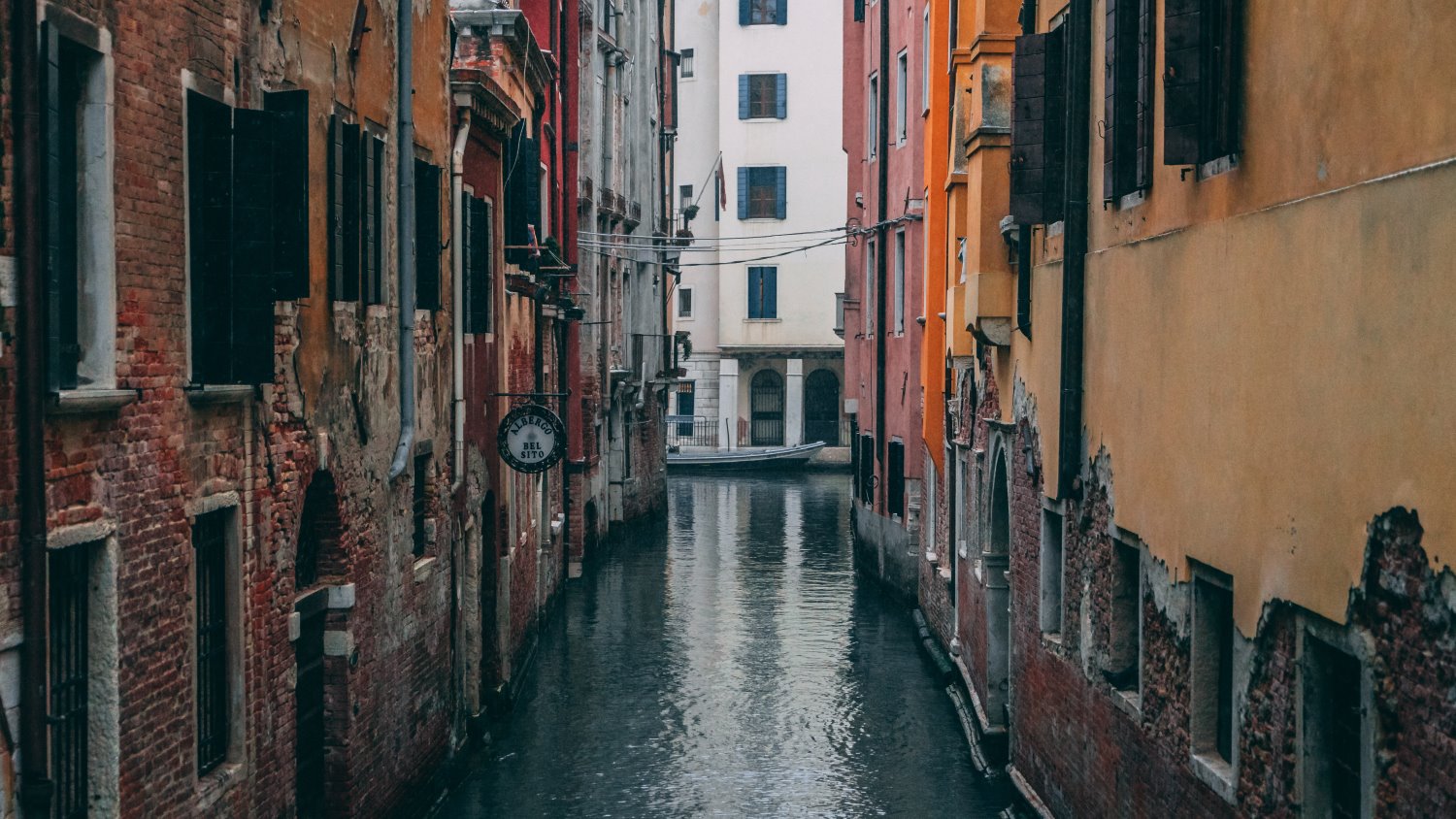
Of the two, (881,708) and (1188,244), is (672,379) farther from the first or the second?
(1188,244)

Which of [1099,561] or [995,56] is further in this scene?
[995,56]

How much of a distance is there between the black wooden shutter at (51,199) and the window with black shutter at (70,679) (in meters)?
0.87

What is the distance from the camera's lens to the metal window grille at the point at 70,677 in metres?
7.31

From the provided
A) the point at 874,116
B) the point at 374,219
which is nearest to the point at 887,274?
the point at 874,116

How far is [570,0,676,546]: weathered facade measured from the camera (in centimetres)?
3231

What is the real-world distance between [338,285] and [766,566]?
794 inches

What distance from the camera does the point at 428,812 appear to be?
46.8ft

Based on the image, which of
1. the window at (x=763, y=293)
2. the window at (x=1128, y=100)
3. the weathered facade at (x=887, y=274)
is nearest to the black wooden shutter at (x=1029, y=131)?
the window at (x=1128, y=100)

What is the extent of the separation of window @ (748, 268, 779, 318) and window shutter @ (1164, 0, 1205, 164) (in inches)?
1825

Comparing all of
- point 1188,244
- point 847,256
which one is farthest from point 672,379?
point 1188,244

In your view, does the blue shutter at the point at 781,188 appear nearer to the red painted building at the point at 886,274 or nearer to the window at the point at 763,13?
the window at the point at 763,13

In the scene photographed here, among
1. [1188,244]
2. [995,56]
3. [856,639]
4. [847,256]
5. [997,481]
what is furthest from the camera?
[847,256]

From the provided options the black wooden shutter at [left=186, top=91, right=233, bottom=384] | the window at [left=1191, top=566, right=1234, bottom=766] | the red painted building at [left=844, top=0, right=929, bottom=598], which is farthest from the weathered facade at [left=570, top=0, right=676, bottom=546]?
the window at [left=1191, top=566, right=1234, bottom=766]

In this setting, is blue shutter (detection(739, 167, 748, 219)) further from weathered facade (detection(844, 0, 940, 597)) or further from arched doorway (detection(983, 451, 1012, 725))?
arched doorway (detection(983, 451, 1012, 725))
